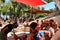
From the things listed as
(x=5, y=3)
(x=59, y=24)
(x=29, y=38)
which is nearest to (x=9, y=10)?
(x=5, y=3)

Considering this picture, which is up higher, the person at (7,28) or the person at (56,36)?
the person at (7,28)

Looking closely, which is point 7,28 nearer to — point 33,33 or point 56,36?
point 33,33

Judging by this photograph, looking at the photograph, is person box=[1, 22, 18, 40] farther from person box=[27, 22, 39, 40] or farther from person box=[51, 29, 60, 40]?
person box=[51, 29, 60, 40]

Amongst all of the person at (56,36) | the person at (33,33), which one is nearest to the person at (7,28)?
the person at (33,33)

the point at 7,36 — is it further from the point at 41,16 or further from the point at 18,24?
the point at 41,16

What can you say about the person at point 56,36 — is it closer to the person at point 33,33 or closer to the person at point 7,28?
the person at point 33,33

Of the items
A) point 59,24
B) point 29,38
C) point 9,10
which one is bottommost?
point 29,38

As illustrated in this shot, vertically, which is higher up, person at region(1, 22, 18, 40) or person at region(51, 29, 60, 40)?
person at region(1, 22, 18, 40)

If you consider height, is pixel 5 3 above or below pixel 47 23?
above

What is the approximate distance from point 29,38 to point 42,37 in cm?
12

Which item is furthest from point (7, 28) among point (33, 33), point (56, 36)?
point (56, 36)

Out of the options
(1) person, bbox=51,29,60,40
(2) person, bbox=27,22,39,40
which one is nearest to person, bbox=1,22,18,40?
(2) person, bbox=27,22,39,40

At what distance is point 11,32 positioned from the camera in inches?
69.1

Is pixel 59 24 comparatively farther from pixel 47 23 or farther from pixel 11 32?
pixel 11 32
